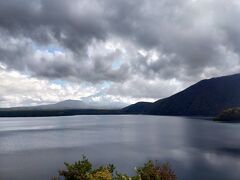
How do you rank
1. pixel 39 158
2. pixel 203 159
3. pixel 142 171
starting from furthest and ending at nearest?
pixel 39 158
pixel 203 159
pixel 142 171

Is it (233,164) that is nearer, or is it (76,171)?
(76,171)

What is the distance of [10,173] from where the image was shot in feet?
230

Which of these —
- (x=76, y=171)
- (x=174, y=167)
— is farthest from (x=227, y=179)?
(x=76, y=171)

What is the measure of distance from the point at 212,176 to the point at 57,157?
161 ft

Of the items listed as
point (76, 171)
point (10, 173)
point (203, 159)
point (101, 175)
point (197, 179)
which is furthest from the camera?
point (203, 159)

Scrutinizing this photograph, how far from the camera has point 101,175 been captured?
74.5ft

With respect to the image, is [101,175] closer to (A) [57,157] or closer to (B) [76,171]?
(B) [76,171]

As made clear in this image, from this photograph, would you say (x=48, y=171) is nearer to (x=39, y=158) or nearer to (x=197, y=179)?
(x=39, y=158)

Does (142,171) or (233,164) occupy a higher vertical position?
(142,171)

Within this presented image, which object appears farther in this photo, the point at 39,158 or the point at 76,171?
the point at 39,158

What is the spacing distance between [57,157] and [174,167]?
127 feet

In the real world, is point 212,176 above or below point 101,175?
below

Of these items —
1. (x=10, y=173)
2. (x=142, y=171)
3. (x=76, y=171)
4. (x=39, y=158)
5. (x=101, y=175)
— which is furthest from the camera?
(x=39, y=158)

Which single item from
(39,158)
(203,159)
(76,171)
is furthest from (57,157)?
(76,171)
